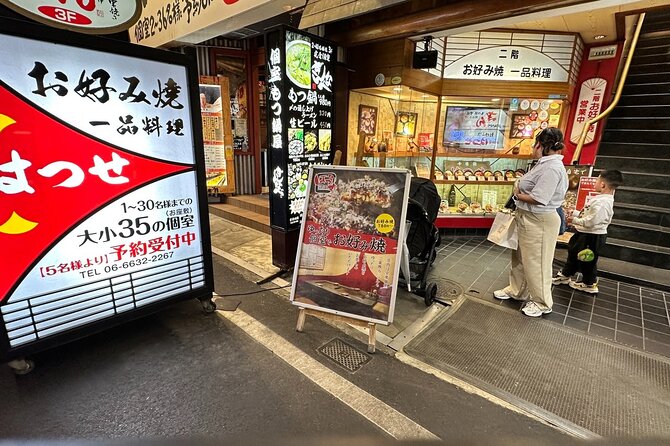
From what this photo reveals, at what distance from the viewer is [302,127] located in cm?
450

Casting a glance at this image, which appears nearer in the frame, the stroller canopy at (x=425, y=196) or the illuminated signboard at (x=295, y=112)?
the illuminated signboard at (x=295, y=112)

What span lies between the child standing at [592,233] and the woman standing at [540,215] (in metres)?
0.98

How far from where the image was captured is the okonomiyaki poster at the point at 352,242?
318 cm

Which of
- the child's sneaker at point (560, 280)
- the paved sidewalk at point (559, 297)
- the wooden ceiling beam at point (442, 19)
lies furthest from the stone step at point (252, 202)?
the child's sneaker at point (560, 280)

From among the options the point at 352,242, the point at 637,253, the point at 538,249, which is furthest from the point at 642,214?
the point at 352,242

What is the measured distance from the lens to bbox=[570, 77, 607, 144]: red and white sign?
6895mm

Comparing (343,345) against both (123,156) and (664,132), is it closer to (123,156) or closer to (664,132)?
(123,156)

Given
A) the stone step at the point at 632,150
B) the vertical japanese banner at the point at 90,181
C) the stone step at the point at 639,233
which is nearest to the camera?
the vertical japanese banner at the point at 90,181

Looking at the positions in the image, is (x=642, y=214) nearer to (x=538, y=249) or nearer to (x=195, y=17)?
(x=538, y=249)

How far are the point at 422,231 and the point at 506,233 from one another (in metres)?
1.00

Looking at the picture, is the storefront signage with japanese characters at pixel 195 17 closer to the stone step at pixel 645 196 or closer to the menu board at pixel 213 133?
the menu board at pixel 213 133

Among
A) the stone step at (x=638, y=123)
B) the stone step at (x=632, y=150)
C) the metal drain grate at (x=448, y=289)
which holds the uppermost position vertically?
the stone step at (x=638, y=123)

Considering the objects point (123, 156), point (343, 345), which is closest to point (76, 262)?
point (123, 156)

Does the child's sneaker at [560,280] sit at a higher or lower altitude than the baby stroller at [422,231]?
lower
